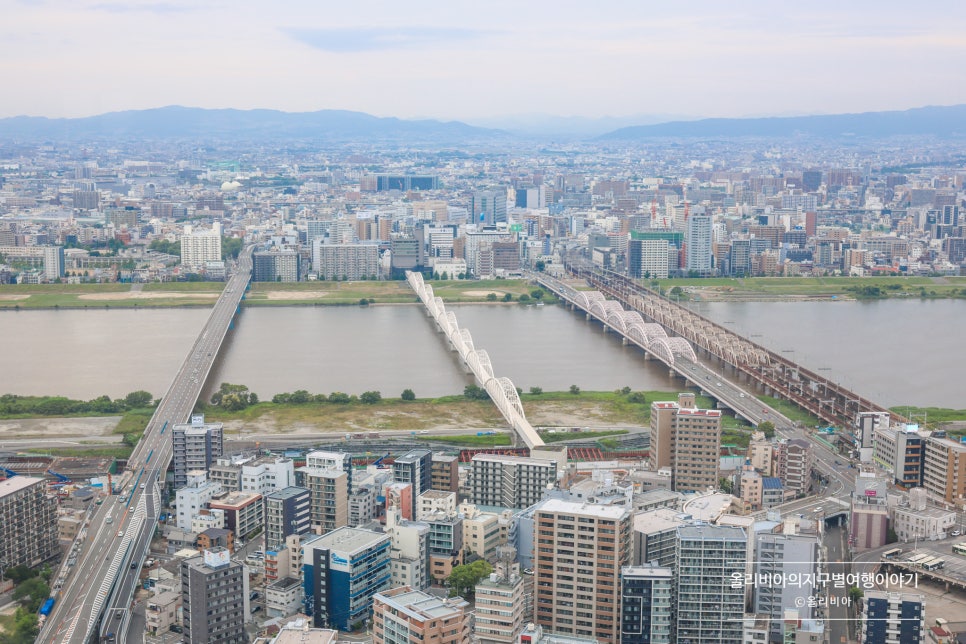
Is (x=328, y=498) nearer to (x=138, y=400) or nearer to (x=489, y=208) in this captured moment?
(x=138, y=400)

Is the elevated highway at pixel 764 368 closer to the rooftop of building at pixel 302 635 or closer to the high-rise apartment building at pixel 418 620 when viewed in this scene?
the high-rise apartment building at pixel 418 620

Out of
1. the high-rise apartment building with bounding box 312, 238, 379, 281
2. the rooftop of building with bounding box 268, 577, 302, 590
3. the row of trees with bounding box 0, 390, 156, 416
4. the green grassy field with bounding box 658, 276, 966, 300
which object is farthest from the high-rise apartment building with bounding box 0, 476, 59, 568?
the high-rise apartment building with bounding box 312, 238, 379, 281

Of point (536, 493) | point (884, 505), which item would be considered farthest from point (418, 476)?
point (884, 505)

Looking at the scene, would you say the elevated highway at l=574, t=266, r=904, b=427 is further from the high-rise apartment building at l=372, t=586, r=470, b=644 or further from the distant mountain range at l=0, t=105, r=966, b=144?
the distant mountain range at l=0, t=105, r=966, b=144

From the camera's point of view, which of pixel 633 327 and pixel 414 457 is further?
pixel 633 327

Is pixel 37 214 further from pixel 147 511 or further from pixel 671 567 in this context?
pixel 671 567

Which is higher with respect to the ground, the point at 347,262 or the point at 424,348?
the point at 347,262

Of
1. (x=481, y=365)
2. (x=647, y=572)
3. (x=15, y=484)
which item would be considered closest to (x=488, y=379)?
(x=481, y=365)
